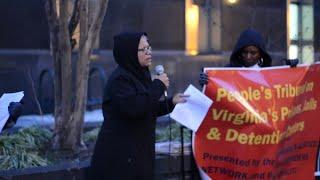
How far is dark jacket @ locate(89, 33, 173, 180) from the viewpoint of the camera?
4234 millimetres

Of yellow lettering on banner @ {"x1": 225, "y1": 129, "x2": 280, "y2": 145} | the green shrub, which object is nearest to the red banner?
yellow lettering on banner @ {"x1": 225, "y1": 129, "x2": 280, "y2": 145}

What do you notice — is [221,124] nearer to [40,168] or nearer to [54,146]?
[40,168]

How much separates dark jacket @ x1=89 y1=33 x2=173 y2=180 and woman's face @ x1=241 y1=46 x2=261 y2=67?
129cm

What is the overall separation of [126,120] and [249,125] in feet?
3.74

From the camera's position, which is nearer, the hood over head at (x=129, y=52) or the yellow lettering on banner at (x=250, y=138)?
the hood over head at (x=129, y=52)

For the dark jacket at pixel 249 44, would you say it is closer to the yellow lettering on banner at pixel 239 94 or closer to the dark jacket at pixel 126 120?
the yellow lettering on banner at pixel 239 94

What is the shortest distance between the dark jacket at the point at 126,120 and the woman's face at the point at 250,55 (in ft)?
4.23

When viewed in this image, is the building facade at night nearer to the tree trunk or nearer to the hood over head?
the tree trunk

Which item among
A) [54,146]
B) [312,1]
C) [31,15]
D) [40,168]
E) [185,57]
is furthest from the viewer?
Result: [312,1]

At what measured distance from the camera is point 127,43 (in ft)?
14.0

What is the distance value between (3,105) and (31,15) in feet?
26.6

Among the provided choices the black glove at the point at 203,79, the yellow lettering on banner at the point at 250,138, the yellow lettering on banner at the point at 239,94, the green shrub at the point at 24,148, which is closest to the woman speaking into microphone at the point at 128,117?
the black glove at the point at 203,79

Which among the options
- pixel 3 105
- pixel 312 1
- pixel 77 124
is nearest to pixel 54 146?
pixel 77 124

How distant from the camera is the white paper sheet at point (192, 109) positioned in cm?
480
